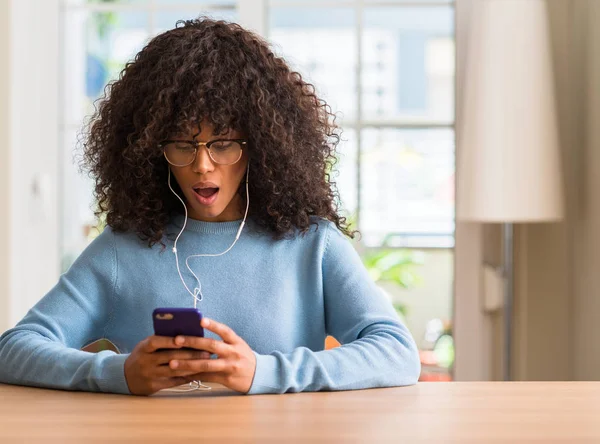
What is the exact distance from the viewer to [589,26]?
3.14 meters

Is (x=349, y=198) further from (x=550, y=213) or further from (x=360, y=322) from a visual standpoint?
(x=360, y=322)

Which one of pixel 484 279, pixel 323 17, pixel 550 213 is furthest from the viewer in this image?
pixel 323 17

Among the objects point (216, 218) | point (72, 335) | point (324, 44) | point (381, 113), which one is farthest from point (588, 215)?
point (72, 335)

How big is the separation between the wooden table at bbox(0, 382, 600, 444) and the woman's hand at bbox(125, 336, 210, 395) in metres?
0.02

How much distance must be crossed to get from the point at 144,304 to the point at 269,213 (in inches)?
11.6

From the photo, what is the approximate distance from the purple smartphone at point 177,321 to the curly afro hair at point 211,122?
41 cm

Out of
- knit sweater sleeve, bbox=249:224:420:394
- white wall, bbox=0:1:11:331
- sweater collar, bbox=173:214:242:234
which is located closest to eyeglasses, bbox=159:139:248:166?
sweater collar, bbox=173:214:242:234

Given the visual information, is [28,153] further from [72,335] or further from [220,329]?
[220,329]

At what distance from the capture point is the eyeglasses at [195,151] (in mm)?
1674

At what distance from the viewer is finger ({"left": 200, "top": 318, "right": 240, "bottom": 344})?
1.35m

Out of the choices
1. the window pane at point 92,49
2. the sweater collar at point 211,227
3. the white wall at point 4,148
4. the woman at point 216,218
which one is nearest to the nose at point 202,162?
the woman at point 216,218

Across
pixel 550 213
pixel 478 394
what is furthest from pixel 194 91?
pixel 550 213

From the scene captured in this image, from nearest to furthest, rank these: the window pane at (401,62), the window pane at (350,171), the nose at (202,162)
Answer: the nose at (202,162)
the window pane at (350,171)
the window pane at (401,62)

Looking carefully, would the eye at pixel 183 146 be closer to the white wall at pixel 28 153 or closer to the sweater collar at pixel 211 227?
the sweater collar at pixel 211 227
